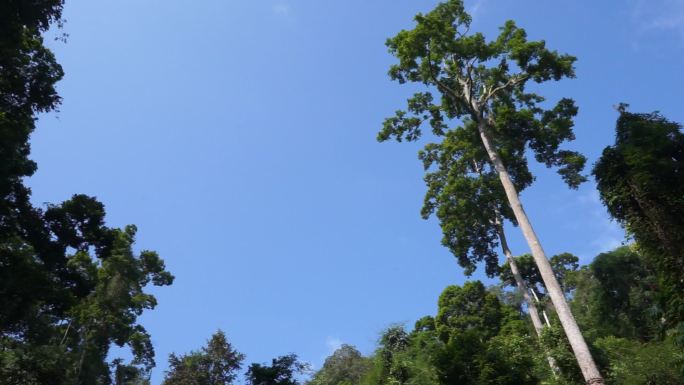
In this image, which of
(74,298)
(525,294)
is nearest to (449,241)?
(525,294)

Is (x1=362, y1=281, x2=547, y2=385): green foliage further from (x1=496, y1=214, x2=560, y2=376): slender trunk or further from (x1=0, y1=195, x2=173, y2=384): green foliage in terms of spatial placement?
(x1=0, y1=195, x2=173, y2=384): green foliage

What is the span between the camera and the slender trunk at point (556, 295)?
12.1 metres

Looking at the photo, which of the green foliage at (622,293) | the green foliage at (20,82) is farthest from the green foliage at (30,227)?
the green foliage at (622,293)

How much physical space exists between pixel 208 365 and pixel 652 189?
23.2 meters

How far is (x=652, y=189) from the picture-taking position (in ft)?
42.3

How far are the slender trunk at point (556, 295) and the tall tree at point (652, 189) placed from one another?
225 cm

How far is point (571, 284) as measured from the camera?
42500 mm

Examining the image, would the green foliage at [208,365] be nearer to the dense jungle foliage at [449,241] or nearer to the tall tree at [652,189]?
the dense jungle foliage at [449,241]

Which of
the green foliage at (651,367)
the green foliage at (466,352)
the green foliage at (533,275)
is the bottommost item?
the green foliage at (651,367)

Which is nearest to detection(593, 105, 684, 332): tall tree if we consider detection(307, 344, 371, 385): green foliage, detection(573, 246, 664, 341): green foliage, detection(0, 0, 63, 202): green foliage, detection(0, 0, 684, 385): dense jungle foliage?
detection(0, 0, 684, 385): dense jungle foliage

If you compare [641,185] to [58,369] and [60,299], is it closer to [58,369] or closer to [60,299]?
[60,299]

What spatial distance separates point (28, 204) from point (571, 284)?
41.3 m

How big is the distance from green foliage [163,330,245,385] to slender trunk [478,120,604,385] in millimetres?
18648

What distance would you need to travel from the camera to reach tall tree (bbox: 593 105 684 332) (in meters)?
12.2
